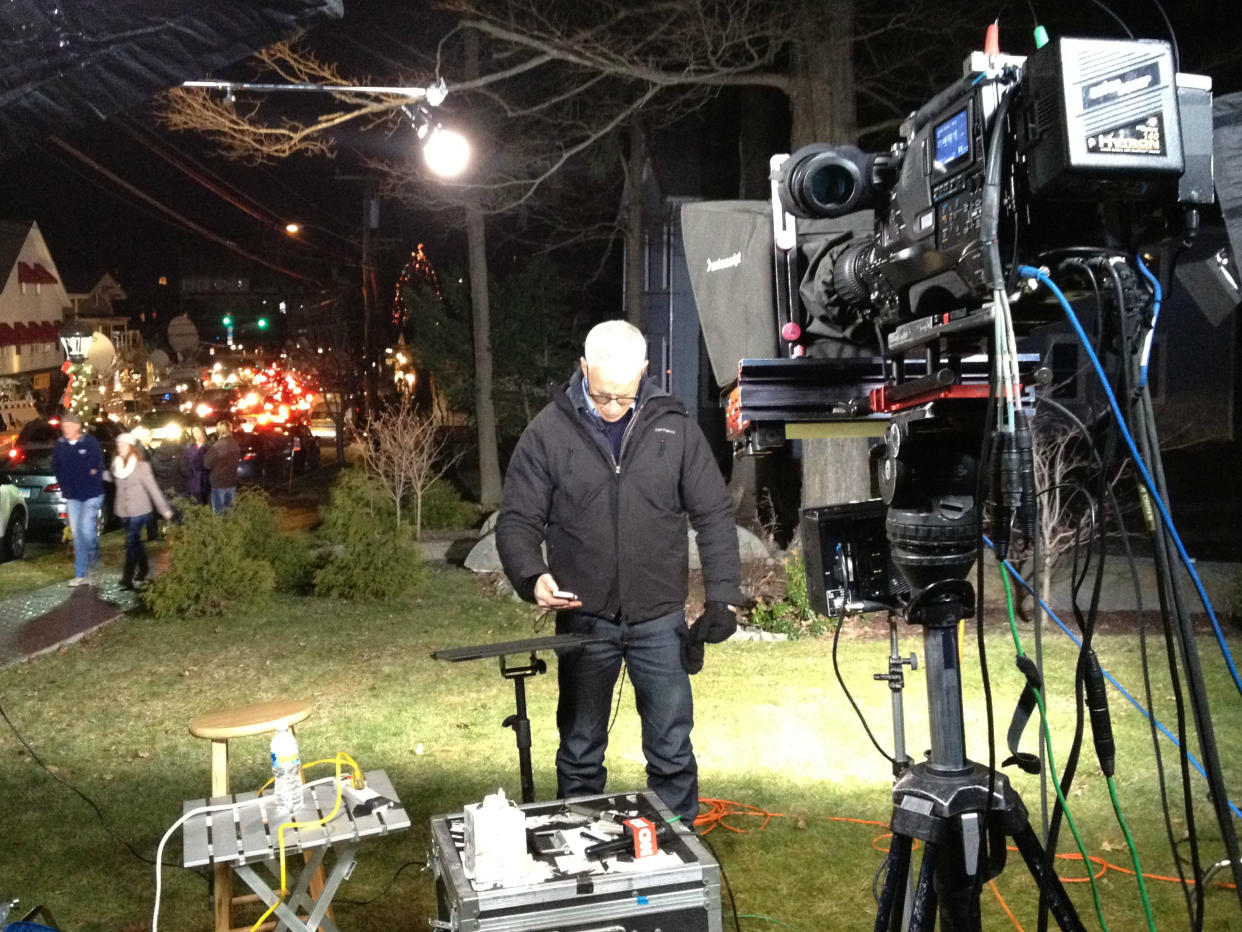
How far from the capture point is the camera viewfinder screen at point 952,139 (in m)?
2.23

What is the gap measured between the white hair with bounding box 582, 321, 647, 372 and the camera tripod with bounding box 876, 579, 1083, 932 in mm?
1592

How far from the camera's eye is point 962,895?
8.68 ft

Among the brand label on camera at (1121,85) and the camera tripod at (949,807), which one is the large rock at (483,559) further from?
the brand label on camera at (1121,85)

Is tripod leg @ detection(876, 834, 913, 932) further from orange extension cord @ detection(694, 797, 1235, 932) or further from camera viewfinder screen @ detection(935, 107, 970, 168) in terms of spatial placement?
orange extension cord @ detection(694, 797, 1235, 932)

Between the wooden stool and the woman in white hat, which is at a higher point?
the woman in white hat

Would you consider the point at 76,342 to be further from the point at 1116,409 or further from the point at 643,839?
the point at 1116,409

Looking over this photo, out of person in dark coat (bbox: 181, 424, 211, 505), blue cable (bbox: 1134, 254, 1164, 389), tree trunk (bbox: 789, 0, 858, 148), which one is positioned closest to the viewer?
blue cable (bbox: 1134, 254, 1164, 389)

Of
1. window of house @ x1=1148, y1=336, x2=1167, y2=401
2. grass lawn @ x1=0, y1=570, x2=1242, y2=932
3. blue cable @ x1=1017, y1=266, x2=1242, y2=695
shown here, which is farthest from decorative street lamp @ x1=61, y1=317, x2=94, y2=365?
blue cable @ x1=1017, y1=266, x2=1242, y2=695

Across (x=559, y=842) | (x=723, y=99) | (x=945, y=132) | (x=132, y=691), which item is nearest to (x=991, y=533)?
(x=945, y=132)

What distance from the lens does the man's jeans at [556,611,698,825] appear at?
412 centimetres

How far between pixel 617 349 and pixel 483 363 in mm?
15731

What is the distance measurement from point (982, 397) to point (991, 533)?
403 millimetres

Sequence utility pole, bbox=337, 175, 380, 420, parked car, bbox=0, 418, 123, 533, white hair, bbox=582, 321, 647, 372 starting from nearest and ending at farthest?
white hair, bbox=582, 321, 647, 372
parked car, bbox=0, 418, 123, 533
utility pole, bbox=337, 175, 380, 420

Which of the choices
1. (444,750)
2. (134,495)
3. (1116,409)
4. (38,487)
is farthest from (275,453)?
(1116,409)
